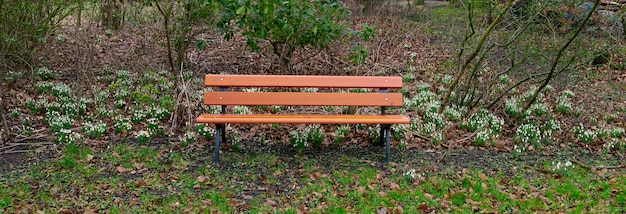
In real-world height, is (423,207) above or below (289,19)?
below

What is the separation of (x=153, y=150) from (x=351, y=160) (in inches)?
82.0

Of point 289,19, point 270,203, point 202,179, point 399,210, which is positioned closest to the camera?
point 399,210

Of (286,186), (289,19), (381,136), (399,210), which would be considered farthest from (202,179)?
(289,19)

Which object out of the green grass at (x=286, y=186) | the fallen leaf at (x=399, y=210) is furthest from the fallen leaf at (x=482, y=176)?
the fallen leaf at (x=399, y=210)

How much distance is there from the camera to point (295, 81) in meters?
6.05

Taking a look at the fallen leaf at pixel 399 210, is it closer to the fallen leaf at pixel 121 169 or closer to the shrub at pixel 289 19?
the fallen leaf at pixel 121 169

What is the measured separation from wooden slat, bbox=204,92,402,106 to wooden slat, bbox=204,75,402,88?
98 millimetres

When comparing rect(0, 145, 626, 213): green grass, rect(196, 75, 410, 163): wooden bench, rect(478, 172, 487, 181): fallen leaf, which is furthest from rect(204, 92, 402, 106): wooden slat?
rect(478, 172, 487, 181): fallen leaf

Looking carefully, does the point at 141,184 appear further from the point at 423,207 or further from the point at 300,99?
the point at 423,207

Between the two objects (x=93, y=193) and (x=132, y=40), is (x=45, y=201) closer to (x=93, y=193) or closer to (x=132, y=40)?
(x=93, y=193)

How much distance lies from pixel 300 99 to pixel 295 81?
0.20 metres

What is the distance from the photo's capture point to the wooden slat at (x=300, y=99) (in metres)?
6.02

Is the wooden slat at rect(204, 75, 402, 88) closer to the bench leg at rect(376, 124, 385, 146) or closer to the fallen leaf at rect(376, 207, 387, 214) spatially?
the bench leg at rect(376, 124, 385, 146)

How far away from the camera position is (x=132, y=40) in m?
11.9
